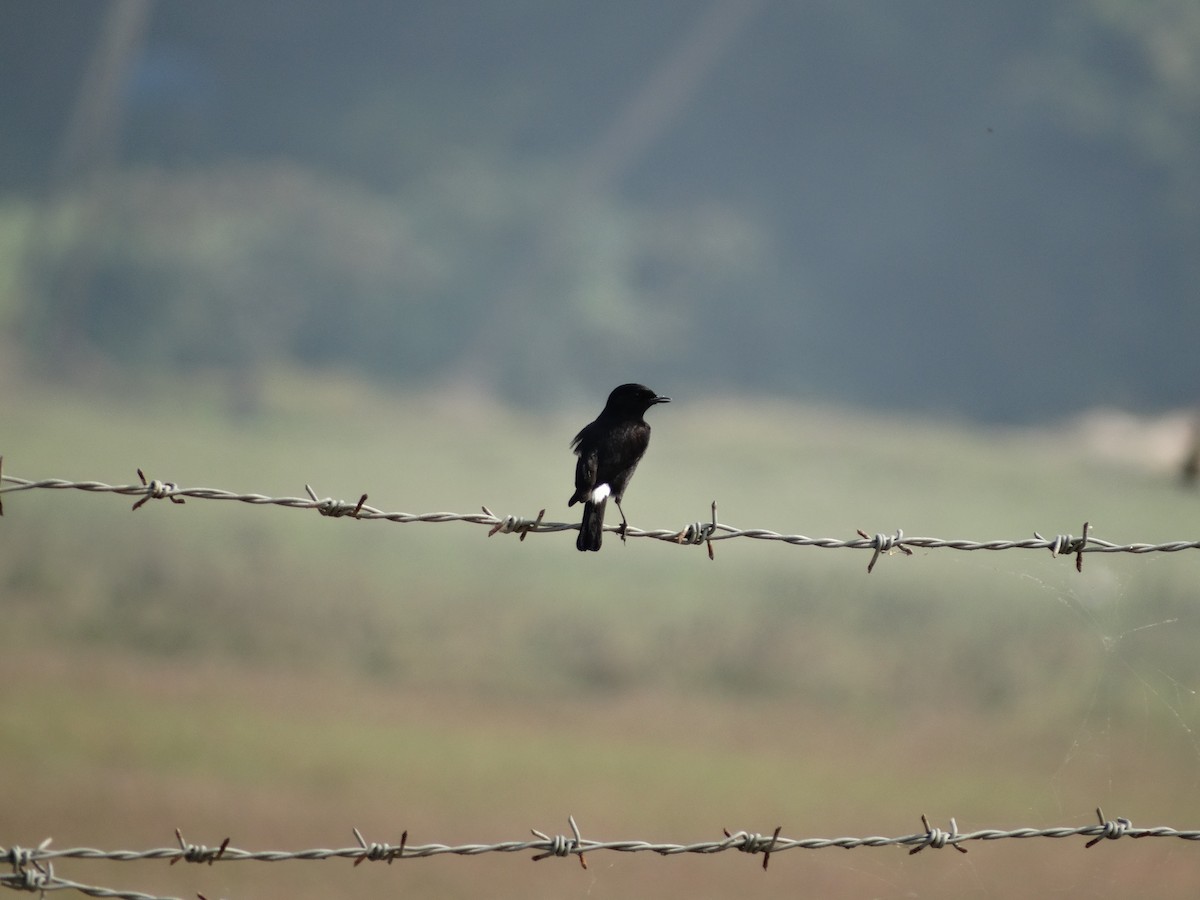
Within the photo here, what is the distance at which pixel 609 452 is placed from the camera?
6.45m

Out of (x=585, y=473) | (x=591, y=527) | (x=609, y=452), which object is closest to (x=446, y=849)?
(x=591, y=527)

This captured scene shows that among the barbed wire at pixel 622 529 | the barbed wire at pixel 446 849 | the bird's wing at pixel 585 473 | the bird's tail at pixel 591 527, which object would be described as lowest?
the barbed wire at pixel 446 849

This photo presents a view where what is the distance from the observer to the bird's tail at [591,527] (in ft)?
18.9

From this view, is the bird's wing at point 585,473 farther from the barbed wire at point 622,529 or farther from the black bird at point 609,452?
the barbed wire at point 622,529

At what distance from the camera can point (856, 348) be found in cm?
8369

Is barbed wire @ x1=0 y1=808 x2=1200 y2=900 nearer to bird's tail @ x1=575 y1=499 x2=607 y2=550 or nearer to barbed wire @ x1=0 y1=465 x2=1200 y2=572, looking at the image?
barbed wire @ x1=0 y1=465 x2=1200 y2=572

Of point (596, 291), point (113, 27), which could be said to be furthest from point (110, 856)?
point (113, 27)

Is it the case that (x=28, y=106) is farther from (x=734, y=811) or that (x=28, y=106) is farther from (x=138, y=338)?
(x=734, y=811)

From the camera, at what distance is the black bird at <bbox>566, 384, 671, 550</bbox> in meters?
6.11

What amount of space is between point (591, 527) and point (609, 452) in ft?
2.07

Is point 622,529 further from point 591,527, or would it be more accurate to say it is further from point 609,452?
point 609,452

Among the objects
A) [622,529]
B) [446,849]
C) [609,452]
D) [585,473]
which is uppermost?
[609,452]

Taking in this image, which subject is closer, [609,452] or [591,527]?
[591,527]

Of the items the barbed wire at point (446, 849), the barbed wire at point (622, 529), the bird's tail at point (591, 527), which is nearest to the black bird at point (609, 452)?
the bird's tail at point (591, 527)
